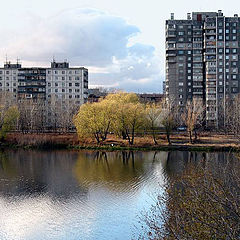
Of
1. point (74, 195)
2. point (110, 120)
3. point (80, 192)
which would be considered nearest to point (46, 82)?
point (110, 120)

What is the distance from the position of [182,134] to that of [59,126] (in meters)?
24.2

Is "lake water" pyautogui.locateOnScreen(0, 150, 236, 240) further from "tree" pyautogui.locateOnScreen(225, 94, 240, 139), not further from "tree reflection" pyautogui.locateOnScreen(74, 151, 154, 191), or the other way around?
"tree" pyautogui.locateOnScreen(225, 94, 240, 139)

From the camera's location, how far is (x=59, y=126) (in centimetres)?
7062

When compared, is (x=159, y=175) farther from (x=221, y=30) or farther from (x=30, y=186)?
(x=221, y=30)

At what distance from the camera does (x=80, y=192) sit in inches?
1089

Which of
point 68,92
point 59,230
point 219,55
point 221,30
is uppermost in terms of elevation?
point 221,30

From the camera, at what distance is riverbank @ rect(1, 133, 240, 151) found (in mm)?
50250

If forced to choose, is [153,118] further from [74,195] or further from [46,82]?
[46,82]

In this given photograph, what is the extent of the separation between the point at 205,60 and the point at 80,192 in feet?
168

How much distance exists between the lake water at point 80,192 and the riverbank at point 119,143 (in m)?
4.43

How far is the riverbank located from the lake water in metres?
4.43

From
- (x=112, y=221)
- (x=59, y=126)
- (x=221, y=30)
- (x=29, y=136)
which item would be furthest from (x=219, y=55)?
(x=112, y=221)

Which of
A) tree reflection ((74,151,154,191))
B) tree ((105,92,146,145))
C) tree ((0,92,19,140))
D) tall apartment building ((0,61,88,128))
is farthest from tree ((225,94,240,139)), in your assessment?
tree ((0,92,19,140))

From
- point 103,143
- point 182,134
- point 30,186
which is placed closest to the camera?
point 30,186
